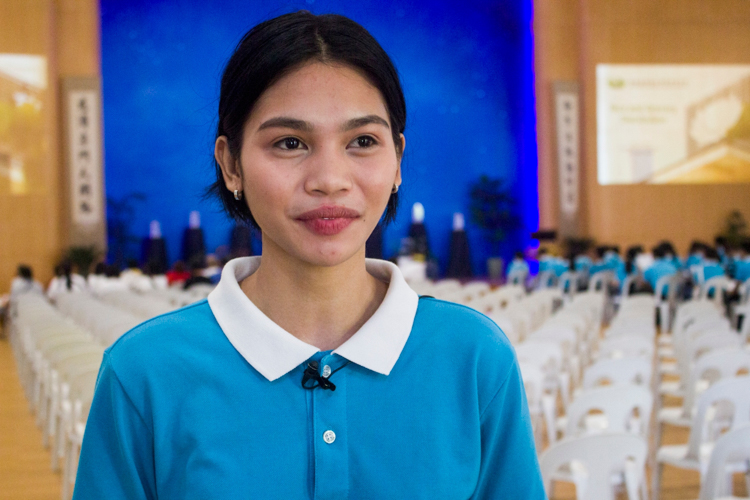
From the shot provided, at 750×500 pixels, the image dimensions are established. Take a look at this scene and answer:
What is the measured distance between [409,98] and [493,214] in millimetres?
3323

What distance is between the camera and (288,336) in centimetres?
100

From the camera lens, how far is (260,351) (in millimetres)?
984

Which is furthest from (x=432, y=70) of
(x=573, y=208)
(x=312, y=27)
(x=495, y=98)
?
(x=312, y=27)

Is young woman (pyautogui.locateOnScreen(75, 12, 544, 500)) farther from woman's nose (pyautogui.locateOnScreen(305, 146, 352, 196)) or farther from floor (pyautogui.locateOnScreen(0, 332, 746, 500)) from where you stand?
floor (pyautogui.locateOnScreen(0, 332, 746, 500))

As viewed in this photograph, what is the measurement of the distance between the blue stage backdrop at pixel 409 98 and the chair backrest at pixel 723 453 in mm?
12218

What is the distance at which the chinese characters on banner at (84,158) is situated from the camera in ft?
44.0

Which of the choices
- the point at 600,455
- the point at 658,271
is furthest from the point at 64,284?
the point at 600,455

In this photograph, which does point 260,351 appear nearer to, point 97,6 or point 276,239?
point 276,239

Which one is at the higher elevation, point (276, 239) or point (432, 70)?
point (432, 70)

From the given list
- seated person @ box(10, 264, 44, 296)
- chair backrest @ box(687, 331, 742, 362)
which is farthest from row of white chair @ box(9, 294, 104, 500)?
seated person @ box(10, 264, 44, 296)

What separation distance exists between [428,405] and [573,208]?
1497cm

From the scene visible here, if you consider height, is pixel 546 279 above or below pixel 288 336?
below

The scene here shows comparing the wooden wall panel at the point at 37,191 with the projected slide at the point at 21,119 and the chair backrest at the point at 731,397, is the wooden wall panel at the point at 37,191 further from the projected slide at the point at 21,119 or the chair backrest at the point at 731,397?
the chair backrest at the point at 731,397

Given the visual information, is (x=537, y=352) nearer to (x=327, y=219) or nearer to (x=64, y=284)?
(x=327, y=219)
